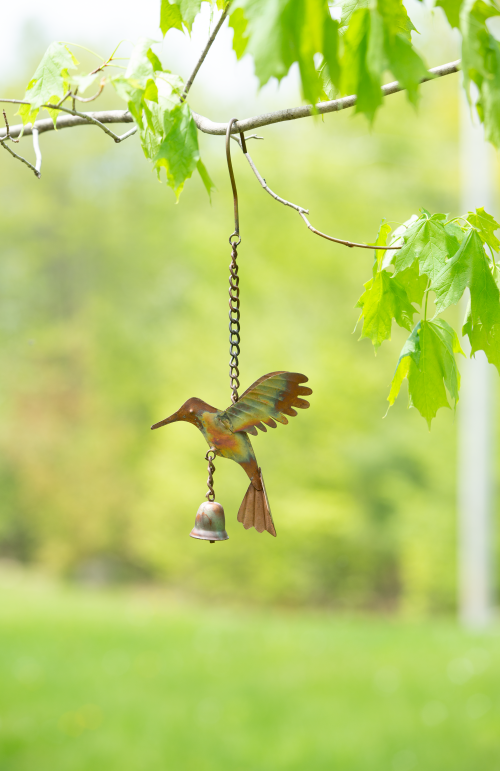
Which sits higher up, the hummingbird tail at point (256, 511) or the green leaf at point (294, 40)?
the green leaf at point (294, 40)

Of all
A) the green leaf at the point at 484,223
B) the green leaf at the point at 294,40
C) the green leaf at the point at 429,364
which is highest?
the green leaf at the point at 294,40

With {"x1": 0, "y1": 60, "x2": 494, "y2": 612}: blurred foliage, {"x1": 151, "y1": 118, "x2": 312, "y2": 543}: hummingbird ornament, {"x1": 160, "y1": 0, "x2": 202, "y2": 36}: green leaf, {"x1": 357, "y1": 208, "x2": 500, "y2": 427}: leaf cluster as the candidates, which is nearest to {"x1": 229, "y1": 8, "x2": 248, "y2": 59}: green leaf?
{"x1": 151, "y1": 118, "x2": 312, "y2": 543}: hummingbird ornament

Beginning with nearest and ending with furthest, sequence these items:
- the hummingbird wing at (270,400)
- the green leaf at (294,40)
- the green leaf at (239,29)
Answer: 1. the green leaf at (294,40)
2. the green leaf at (239,29)
3. the hummingbird wing at (270,400)

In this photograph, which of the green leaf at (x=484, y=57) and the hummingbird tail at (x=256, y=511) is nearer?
the green leaf at (x=484, y=57)

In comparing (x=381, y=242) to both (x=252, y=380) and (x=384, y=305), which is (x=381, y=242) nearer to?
(x=384, y=305)

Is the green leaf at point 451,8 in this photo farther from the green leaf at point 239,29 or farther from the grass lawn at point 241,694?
the grass lawn at point 241,694

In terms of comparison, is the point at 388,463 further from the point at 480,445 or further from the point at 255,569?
the point at 255,569

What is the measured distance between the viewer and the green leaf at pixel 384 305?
1354mm

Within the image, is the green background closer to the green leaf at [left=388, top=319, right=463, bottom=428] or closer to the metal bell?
the metal bell

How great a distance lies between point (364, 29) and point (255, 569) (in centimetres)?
713

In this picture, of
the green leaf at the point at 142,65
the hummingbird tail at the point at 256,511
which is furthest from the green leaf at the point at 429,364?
the green leaf at the point at 142,65

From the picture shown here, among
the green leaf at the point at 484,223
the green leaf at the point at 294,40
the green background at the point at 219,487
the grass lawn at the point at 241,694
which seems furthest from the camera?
the green background at the point at 219,487

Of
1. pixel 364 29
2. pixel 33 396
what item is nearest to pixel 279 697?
pixel 364 29

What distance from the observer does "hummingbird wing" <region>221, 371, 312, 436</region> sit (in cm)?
121
